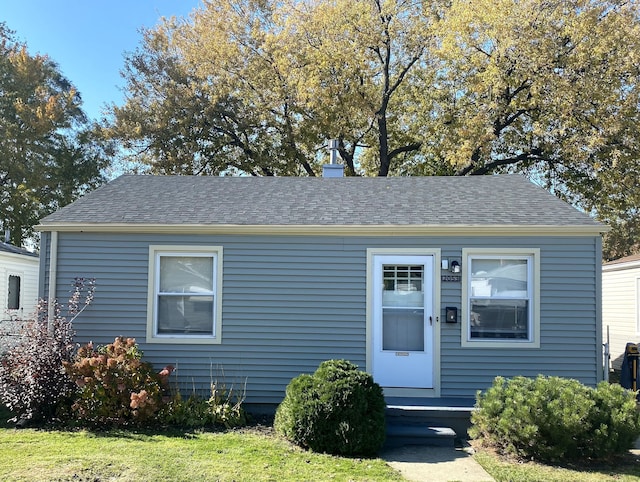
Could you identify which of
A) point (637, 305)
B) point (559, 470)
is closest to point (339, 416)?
point (559, 470)

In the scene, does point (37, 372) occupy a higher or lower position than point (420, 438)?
higher

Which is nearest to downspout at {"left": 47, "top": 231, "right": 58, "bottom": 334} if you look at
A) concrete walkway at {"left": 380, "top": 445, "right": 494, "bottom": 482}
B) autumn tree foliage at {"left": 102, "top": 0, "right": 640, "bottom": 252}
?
concrete walkway at {"left": 380, "top": 445, "right": 494, "bottom": 482}

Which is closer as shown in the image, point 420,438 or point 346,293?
point 420,438

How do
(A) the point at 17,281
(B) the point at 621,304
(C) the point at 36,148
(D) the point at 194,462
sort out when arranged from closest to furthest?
(D) the point at 194,462 → (B) the point at 621,304 → (A) the point at 17,281 → (C) the point at 36,148

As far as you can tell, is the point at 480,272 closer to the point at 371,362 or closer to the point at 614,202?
the point at 371,362

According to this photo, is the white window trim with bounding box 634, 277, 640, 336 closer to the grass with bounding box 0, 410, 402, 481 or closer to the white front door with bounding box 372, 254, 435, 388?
the white front door with bounding box 372, 254, 435, 388

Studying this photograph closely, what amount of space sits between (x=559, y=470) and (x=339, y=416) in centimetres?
234

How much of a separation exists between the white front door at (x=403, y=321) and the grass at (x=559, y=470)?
187cm

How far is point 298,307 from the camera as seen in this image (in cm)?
802

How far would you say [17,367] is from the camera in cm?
704

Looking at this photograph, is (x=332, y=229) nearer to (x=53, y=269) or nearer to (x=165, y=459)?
(x=165, y=459)

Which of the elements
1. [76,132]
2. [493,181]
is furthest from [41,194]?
[493,181]

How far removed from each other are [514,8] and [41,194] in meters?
19.6

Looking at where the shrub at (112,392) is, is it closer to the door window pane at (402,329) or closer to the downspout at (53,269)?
the downspout at (53,269)
